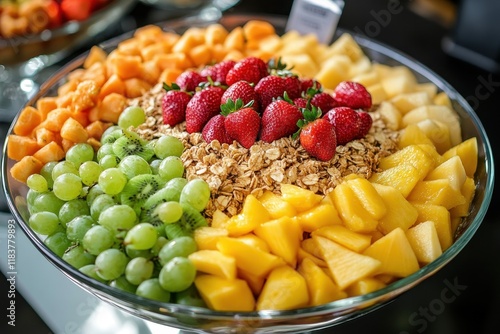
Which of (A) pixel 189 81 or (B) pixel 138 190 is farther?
(A) pixel 189 81

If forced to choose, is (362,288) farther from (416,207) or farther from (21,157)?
(21,157)

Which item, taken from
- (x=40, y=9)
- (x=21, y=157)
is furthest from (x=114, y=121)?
(x=40, y=9)

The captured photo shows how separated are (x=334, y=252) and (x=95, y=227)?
0.44 meters

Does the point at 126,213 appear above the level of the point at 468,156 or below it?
below

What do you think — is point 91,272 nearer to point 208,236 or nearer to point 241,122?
point 208,236

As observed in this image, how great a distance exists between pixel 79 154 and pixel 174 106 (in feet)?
0.79

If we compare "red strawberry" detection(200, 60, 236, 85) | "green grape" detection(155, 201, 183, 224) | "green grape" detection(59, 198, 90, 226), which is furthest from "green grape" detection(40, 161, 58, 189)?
"red strawberry" detection(200, 60, 236, 85)

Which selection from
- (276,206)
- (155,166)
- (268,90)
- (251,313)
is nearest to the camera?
(251,313)

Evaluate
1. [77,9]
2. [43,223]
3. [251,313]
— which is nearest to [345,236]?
[251,313]

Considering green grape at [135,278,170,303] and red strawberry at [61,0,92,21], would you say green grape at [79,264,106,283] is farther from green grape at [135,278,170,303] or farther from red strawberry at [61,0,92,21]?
red strawberry at [61,0,92,21]

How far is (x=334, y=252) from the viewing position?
1.00 meters

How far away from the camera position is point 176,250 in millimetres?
964

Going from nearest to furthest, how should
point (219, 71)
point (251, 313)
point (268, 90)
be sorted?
point (251, 313) < point (268, 90) < point (219, 71)

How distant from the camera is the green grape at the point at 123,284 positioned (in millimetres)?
967
